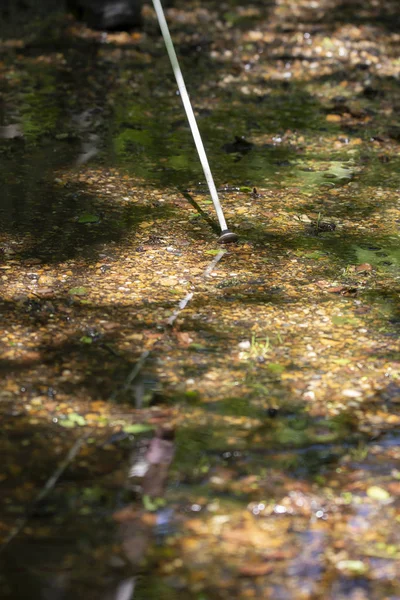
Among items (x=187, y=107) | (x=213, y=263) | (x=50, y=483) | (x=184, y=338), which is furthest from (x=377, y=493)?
(x=187, y=107)

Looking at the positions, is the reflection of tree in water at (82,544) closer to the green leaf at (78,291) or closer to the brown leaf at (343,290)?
the green leaf at (78,291)

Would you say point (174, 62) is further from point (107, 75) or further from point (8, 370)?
point (107, 75)

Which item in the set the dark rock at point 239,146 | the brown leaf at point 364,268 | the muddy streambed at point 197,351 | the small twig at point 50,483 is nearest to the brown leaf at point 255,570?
the muddy streambed at point 197,351

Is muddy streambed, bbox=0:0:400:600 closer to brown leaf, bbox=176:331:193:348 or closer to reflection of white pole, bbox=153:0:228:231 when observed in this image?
brown leaf, bbox=176:331:193:348

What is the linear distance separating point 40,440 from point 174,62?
95.3 inches

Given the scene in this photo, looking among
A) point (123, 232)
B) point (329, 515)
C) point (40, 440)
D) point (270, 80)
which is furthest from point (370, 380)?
point (270, 80)

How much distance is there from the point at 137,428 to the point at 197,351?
64 cm

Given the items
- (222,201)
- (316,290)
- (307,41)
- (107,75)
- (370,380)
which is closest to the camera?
(370,380)

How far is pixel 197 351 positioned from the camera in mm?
3773

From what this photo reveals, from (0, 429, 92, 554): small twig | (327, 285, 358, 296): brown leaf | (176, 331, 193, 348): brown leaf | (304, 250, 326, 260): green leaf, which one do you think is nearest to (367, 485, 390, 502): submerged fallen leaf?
(0, 429, 92, 554): small twig

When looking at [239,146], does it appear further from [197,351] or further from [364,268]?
[197,351]

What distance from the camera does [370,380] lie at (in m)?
3.57

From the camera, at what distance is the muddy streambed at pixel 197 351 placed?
2.66 meters

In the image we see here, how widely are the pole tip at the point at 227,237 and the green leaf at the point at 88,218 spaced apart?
0.82 metres
